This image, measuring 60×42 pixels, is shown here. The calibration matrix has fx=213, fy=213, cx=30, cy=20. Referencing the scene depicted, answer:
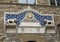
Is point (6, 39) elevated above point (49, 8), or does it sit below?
below

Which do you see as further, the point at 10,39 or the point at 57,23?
the point at 57,23

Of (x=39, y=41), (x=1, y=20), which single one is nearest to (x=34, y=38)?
(x=39, y=41)

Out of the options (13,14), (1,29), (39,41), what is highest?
(13,14)

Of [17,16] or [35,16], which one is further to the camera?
[35,16]

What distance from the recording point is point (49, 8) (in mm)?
8703

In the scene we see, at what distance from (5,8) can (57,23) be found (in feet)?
7.09

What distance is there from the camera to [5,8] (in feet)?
27.3

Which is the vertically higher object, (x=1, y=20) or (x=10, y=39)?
(x=1, y=20)

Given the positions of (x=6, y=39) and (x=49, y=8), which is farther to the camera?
(x=49, y=8)

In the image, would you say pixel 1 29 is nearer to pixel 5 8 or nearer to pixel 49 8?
pixel 5 8

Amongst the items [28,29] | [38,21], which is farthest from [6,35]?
[38,21]

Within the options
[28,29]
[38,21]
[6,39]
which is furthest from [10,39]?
[38,21]

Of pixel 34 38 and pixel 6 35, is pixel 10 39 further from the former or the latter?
pixel 34 38

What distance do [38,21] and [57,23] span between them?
0.80 m
